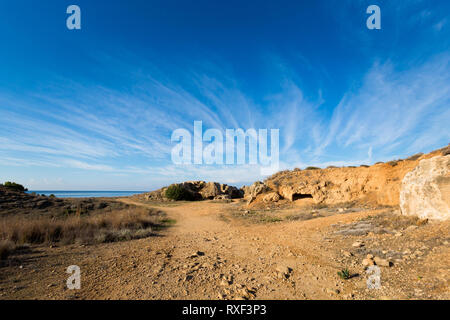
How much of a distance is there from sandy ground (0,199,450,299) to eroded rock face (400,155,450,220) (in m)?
0.67

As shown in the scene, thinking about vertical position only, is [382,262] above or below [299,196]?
above

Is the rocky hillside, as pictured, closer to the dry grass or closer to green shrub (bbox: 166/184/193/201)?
the dry grass

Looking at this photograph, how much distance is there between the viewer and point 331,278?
12.6 ft

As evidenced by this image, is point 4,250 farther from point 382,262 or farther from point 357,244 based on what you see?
point 357,244

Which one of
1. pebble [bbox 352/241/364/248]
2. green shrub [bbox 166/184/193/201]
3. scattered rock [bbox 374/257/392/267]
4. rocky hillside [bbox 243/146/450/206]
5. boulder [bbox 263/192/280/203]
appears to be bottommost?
green shrub [bbox 166/184/193/201]

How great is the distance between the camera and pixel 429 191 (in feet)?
20.2

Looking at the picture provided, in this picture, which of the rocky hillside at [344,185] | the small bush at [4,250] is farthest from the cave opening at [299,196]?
the small bush at [4,250]

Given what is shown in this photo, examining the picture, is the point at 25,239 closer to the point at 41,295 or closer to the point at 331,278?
the point at 41,295

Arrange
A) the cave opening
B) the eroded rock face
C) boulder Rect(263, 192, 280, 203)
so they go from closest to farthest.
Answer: the eroded rock face < the cave opening < boulder Rect(263, 192, 280, 203)

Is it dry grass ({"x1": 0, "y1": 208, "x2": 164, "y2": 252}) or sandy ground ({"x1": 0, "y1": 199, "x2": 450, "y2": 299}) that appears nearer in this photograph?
sandy ground ({"x1": 0, "y1": 199, "x2": 450, "y2": 299})

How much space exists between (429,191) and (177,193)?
2868cm

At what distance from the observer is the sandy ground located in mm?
3297

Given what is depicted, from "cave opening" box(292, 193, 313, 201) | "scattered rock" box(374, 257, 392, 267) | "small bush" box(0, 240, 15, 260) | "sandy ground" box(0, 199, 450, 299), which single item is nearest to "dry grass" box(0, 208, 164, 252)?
"sandy ground" box(0, 199, 450, 299)

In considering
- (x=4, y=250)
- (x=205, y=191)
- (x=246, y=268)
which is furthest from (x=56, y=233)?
(x=205, y=191)
